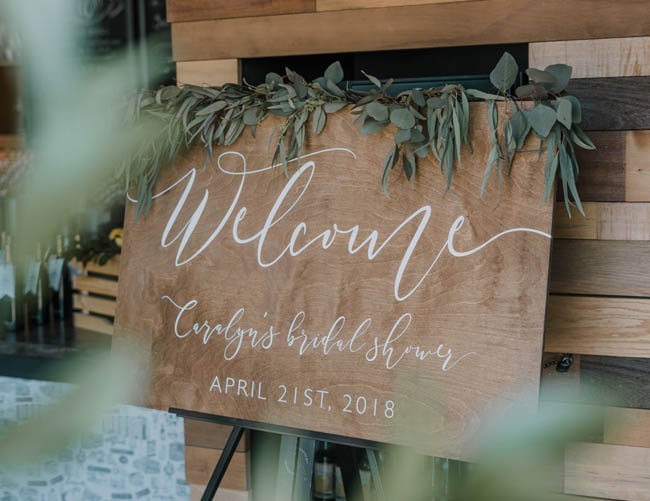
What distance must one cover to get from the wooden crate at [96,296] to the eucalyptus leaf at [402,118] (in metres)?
1.54

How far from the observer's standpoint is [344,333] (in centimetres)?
159

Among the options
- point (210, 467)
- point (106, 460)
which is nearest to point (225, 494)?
point (210, 467)

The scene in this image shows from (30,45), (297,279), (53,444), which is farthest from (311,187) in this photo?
(30,45)

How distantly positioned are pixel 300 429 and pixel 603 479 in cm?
77

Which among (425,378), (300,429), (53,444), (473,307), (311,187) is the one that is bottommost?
(53,444)

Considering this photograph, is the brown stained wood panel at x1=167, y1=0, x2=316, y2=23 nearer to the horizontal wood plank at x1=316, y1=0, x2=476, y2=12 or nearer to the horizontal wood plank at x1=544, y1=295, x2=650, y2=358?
the horizontal wood plank at x1=316, y1=0, x2=476, y2=12

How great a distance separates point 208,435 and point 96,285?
2.73 feet

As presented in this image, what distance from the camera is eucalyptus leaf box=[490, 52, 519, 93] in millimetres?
1482

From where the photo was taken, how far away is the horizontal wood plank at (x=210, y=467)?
7.18 ft

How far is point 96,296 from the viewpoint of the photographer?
282cm

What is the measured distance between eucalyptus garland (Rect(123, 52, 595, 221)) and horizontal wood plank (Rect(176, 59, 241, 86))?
0.29 metres

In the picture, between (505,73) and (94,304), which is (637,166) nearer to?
(505,73)

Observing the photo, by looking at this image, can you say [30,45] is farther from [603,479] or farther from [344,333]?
[603,479]

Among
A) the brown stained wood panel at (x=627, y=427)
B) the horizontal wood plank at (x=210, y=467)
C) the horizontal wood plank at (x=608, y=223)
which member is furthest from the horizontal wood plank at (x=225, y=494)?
the horizontal wood plank at (x=608, y=223)
